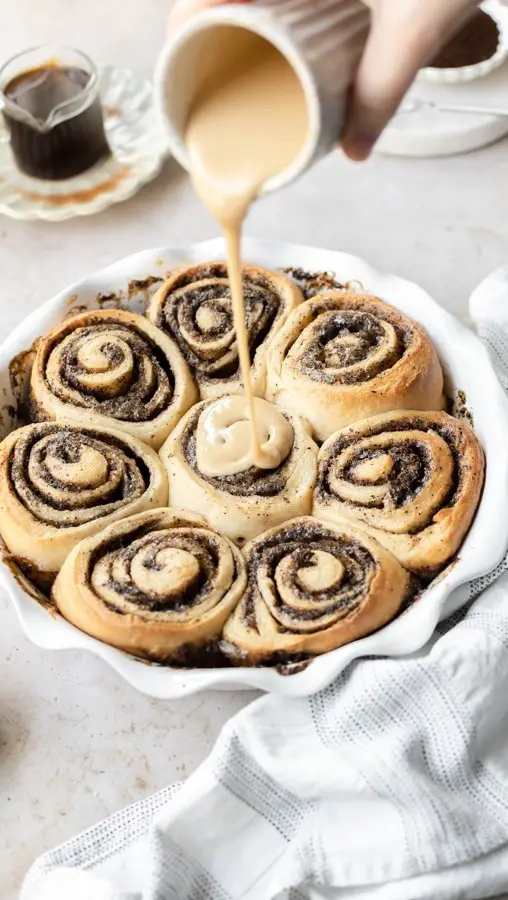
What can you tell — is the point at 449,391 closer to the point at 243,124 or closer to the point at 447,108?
the point at 243,124

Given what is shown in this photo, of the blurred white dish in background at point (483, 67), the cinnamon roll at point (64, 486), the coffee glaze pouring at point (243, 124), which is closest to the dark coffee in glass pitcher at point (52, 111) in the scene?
the blurred white dish in background at point (483, 67)

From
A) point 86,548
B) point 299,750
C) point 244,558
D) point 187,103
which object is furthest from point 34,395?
point 299,750

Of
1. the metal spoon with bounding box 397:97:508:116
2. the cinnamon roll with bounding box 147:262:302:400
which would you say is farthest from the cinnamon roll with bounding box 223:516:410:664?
the metal spoon with bounding box 397:97:508:116

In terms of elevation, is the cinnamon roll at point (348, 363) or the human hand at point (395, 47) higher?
the human hand at point (395, 47)

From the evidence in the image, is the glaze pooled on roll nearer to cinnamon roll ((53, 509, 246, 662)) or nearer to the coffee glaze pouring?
cinnamon roll ((53, 509, 246, 662))

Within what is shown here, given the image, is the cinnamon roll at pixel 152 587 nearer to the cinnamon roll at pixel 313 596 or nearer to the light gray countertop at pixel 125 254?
the cinnamon roll at pixel 313 596

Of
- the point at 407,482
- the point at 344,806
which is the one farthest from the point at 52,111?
the point at 344,806
